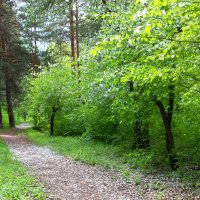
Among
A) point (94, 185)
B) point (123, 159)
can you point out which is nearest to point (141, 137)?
point (123, 159)

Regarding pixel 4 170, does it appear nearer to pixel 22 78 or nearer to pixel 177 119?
pixel 177 119

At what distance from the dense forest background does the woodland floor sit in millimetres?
1357

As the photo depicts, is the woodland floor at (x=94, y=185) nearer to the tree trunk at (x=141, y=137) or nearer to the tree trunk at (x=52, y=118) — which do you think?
the tree trunk at (x=141, y=137)

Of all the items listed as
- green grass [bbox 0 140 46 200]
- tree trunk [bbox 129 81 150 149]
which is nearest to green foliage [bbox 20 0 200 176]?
tree trunk [bbox 129 81 150 149]

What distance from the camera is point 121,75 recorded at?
677 cm

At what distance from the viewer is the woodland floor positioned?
6739mm

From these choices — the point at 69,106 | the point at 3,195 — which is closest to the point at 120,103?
the point at 3,195

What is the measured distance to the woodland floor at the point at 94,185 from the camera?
6.74 meters

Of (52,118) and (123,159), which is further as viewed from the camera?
(52,118)

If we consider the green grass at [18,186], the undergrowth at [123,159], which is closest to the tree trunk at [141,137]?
the undergrowth at [123,159]

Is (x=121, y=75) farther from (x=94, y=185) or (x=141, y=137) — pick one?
(x=141, y=137)

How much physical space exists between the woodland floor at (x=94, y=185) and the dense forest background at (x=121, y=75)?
136 centimetres

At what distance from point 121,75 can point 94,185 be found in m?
3.29

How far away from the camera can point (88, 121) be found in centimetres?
1638
